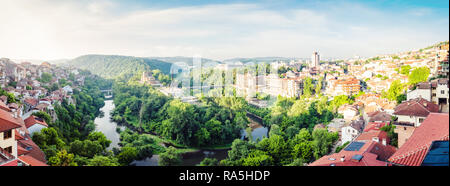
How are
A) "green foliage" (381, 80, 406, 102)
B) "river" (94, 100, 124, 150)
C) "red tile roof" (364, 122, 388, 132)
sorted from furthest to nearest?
"river" (94, 100, 124, 150) < "red tile roof" (364, 122, 388, 132) < "green foliage" (381, 80, 406, 102)

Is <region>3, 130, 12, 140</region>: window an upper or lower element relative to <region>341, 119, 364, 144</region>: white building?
upper

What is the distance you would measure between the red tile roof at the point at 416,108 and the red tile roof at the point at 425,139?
0.14m

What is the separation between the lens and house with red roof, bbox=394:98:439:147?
8.60ft

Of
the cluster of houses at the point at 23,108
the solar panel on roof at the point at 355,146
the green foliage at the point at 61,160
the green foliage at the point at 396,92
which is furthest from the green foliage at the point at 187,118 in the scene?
the green foliage at the point at 396,92

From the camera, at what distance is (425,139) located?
6.73ft

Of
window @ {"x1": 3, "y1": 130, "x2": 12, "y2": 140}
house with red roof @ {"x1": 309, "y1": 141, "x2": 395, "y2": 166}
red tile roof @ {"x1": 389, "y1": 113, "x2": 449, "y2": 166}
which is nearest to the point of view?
red tile roof @ {"x1": 389, "y1": 113, "x2": 449, "y2": 166}

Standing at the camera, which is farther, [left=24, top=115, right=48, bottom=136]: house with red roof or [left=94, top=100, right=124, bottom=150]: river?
[left=94, top=100, right=124, bottom=150]: river

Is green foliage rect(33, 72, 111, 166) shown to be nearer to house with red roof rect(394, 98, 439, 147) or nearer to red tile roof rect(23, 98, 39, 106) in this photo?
red tile roof rect(23, 98, 39, 106)

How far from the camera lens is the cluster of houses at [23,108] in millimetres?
2353

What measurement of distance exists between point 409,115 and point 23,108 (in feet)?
21.1

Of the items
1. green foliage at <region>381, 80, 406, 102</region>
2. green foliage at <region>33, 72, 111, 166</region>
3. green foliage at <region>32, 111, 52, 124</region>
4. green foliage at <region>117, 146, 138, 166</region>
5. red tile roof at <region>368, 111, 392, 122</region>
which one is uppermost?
green foliage at <region>381, 80, 406, 102</region>

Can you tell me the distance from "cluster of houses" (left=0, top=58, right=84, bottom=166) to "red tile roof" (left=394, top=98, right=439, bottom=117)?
357cm

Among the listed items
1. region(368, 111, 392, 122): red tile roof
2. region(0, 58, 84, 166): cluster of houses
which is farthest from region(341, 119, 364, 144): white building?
region(0, 58, 84, 166): cluster of houses

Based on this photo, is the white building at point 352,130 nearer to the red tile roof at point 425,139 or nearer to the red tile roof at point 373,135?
the red tile roof at point 373,135
